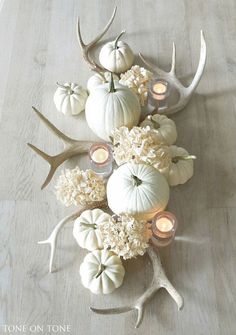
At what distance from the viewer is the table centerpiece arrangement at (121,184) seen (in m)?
1.02

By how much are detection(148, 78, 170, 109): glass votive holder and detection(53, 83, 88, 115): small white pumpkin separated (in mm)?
211

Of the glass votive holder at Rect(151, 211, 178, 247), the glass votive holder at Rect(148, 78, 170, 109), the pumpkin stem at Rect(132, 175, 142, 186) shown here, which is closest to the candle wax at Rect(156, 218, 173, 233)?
the glass votive holder at Rect(151, 211, 178, 247)

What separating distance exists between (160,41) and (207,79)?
25cm

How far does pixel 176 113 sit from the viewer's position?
137cm

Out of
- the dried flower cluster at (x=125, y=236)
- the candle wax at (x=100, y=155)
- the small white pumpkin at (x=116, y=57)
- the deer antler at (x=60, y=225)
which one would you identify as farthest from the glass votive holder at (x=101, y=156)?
the small white pumpkin at (x=116, y=57)

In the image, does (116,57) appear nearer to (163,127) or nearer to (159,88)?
(159,88)

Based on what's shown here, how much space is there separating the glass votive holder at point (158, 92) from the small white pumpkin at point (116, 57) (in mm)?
142

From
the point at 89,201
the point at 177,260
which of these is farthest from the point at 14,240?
the point at 177,260

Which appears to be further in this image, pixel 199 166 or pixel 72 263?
pixel 199 166

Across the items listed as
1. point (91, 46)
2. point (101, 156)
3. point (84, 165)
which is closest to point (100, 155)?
point (101, 156)

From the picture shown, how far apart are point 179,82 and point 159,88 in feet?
0.38

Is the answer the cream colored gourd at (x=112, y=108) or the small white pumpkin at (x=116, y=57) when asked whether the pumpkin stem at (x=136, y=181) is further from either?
the small white pumpkin at (x=116, y=57)

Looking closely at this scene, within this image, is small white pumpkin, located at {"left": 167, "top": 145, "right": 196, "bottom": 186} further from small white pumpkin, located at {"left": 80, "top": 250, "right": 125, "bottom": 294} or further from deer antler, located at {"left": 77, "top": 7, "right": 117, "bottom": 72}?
deer antler, located at {"left": 77, "top": 7, "right": 117, "bottom": 72}

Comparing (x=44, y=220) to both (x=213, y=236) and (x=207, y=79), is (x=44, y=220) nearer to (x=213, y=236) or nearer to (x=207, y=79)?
(x=213, y=236)
